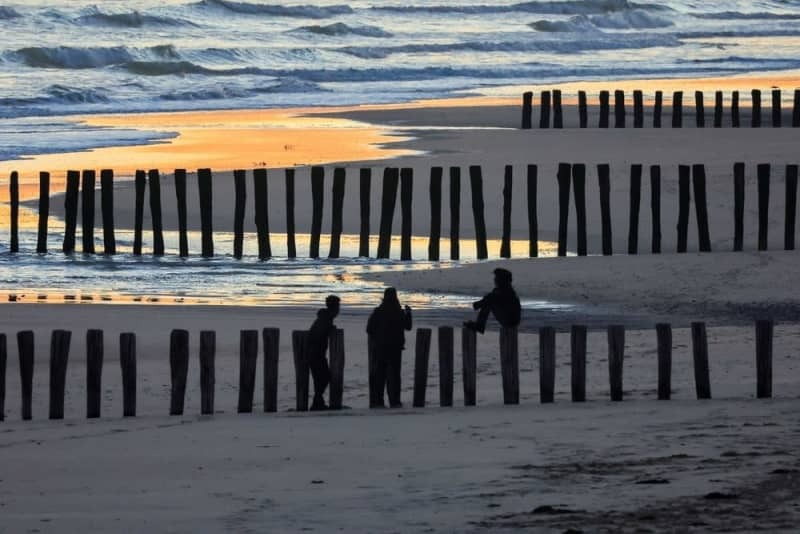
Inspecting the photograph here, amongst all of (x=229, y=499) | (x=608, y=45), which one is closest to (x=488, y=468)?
(x=229, y=499)

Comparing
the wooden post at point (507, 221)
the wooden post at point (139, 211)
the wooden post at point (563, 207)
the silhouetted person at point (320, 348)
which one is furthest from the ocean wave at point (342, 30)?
the silhouetted person at point (320, 348)

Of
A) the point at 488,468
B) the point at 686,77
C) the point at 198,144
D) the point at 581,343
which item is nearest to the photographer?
the point at 488,468

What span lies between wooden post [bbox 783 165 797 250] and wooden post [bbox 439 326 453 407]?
9.56m

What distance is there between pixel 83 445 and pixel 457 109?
3143 cm

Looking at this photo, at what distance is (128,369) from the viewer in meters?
11.7

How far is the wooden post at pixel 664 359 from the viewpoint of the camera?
11.8 metres

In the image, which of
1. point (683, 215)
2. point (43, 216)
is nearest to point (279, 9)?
point (43, 216)

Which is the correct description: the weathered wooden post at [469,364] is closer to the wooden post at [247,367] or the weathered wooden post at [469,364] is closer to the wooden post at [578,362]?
the wooden post at [578,362]

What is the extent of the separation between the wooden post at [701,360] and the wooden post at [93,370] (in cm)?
398

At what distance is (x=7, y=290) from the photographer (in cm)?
1873

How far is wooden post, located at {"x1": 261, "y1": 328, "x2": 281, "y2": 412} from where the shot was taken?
11.6 m

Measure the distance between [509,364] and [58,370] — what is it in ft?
9.98

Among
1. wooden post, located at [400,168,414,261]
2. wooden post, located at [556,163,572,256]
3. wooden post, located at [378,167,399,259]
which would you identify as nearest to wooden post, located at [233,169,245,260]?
wooden post, located at [378,167,399,259]

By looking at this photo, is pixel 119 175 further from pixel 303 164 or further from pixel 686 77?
pixel 686 77
